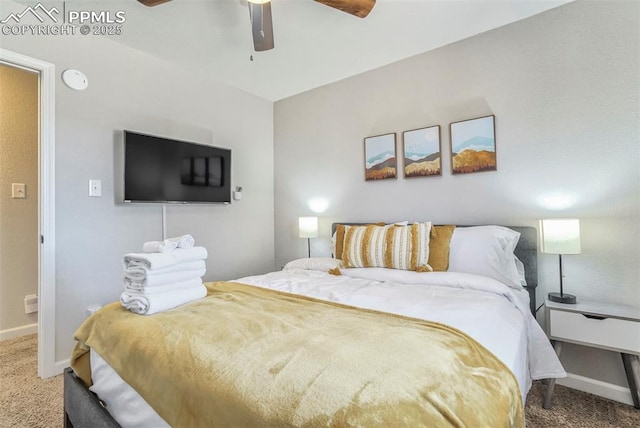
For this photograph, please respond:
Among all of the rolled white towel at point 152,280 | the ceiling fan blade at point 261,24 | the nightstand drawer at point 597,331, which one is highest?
the ceiling fan blade at point 261,24

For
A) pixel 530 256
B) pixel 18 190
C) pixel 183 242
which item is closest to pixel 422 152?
pixel 530 256

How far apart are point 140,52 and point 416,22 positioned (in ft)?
7.67

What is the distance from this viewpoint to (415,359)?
81 centimetres

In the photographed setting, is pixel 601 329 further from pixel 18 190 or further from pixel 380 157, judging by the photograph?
pixel 18 190

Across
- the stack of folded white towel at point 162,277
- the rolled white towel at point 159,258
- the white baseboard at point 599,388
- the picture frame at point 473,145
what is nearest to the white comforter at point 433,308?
the stack of folded white towel at point 162,277

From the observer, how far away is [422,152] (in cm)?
262

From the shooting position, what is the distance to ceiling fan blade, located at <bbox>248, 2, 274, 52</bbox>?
1.74 metres

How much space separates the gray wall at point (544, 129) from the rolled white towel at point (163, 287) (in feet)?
6.17

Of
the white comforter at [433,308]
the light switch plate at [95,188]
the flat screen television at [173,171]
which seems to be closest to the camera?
the white comforter at [433,308]

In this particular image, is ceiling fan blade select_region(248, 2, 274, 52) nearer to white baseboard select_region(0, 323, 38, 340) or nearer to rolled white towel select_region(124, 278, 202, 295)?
rolled white towel select_region(124, 278, 202, 295)

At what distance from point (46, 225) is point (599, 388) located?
12.5 ft

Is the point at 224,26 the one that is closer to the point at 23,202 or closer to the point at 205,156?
the point at 205,156

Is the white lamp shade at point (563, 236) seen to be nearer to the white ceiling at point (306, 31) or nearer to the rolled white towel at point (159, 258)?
the white ceiling at point (306, 31)

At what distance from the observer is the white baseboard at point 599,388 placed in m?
1.76
